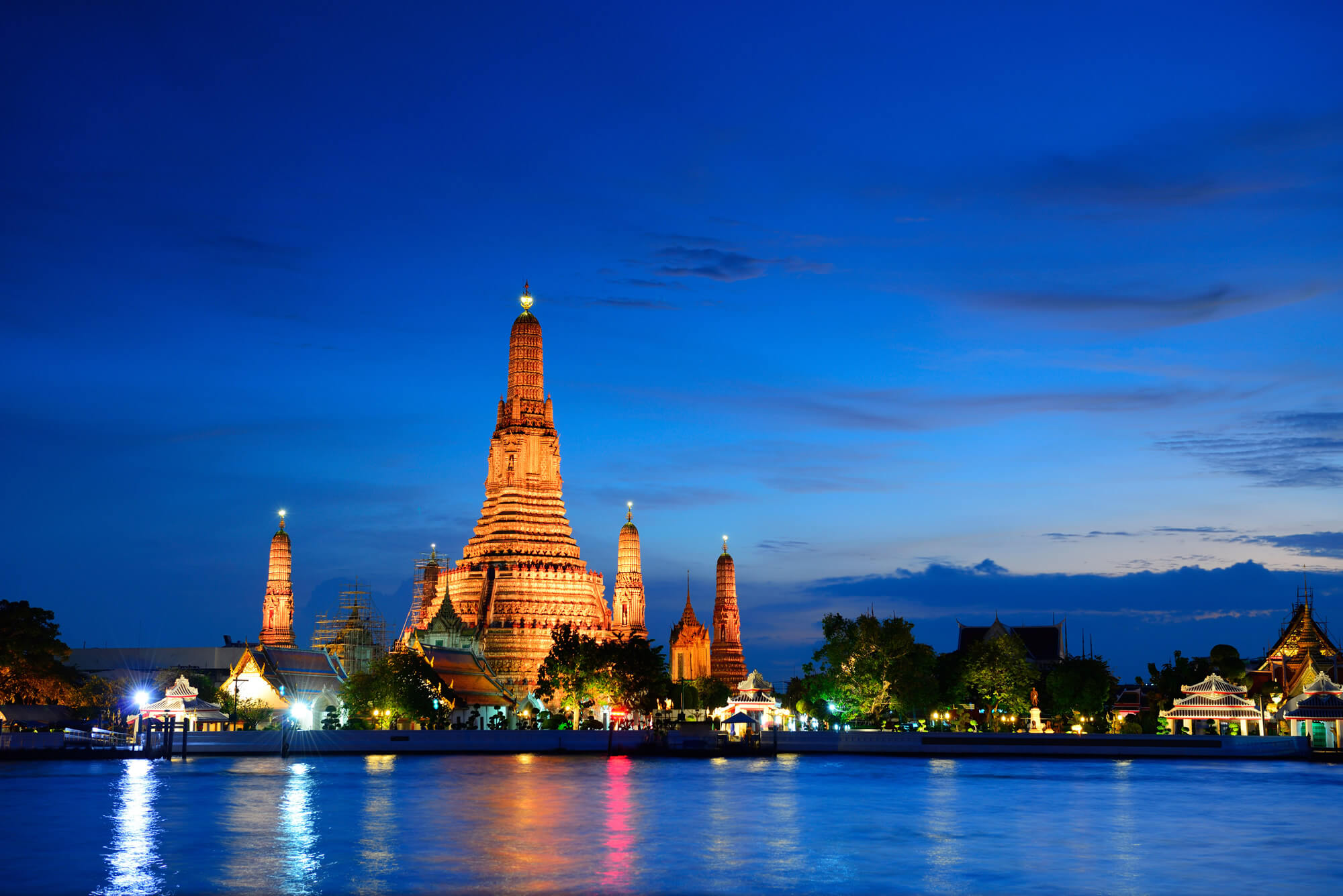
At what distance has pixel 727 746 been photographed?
8044 centimetres

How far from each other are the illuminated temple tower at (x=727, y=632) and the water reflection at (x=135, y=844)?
89.4m

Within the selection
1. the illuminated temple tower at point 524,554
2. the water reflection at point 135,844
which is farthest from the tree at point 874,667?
the water reflection at point 135,844

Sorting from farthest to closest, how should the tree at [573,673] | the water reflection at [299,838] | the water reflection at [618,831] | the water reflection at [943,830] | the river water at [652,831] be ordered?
the tree at [573,673], the water reflection at [943,830], the water reflection at [618,831], the river water at [652,831], the water reflection at [299,838]

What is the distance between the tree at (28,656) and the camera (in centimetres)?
7050

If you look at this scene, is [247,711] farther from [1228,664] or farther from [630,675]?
[1228,664]

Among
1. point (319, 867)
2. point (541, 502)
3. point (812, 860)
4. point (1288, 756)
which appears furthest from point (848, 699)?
point (319, 867)

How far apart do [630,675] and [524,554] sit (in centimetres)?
2406

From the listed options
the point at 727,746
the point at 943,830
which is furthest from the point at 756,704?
the point at 943,830

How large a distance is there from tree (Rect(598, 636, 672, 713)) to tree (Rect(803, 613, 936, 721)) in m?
10.9

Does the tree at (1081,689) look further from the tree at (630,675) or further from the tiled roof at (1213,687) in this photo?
the tree at (630,675)

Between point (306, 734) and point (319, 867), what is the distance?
4794 cm

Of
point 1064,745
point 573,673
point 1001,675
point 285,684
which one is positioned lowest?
point 1064,745

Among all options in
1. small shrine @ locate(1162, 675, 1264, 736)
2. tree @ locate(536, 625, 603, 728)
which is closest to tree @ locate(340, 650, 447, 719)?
tree @ locate(536, 625, 603, 728)

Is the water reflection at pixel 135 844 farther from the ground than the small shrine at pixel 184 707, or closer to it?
closer to it
